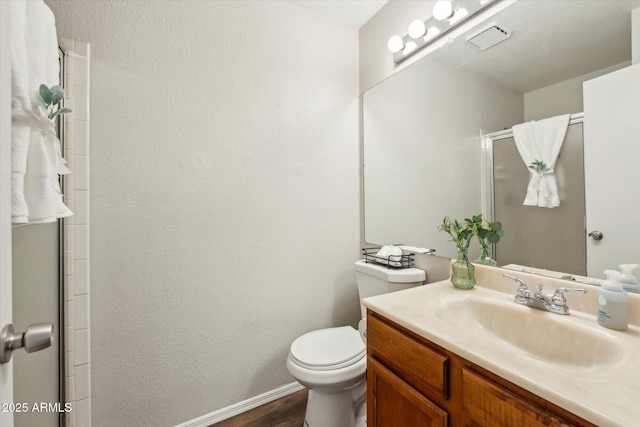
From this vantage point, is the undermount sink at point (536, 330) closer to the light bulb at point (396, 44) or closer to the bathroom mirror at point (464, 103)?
the bathroom mirror at point (464, 103)

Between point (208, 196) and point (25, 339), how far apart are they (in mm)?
997

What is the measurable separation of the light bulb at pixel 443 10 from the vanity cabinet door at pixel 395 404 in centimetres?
155

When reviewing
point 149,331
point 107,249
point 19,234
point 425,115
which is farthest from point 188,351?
point 425,115

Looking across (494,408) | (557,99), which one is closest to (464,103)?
(557,99)

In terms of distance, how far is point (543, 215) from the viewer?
99cm

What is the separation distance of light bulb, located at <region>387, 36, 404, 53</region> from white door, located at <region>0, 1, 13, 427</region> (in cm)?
154

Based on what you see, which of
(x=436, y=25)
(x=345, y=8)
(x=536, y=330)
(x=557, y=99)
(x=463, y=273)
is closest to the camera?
(x=536, y=330)

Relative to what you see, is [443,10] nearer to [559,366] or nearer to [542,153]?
[542,153]

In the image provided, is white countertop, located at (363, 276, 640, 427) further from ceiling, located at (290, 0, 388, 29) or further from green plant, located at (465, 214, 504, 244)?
ceiling, located at (290, 0, 388, 29)

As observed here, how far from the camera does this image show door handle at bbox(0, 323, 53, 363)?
0.41 m

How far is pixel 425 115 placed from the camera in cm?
147

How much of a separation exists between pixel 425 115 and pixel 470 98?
25 centimetres

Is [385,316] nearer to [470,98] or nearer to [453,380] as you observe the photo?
[453,380]

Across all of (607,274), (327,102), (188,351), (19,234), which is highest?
(327,102)
